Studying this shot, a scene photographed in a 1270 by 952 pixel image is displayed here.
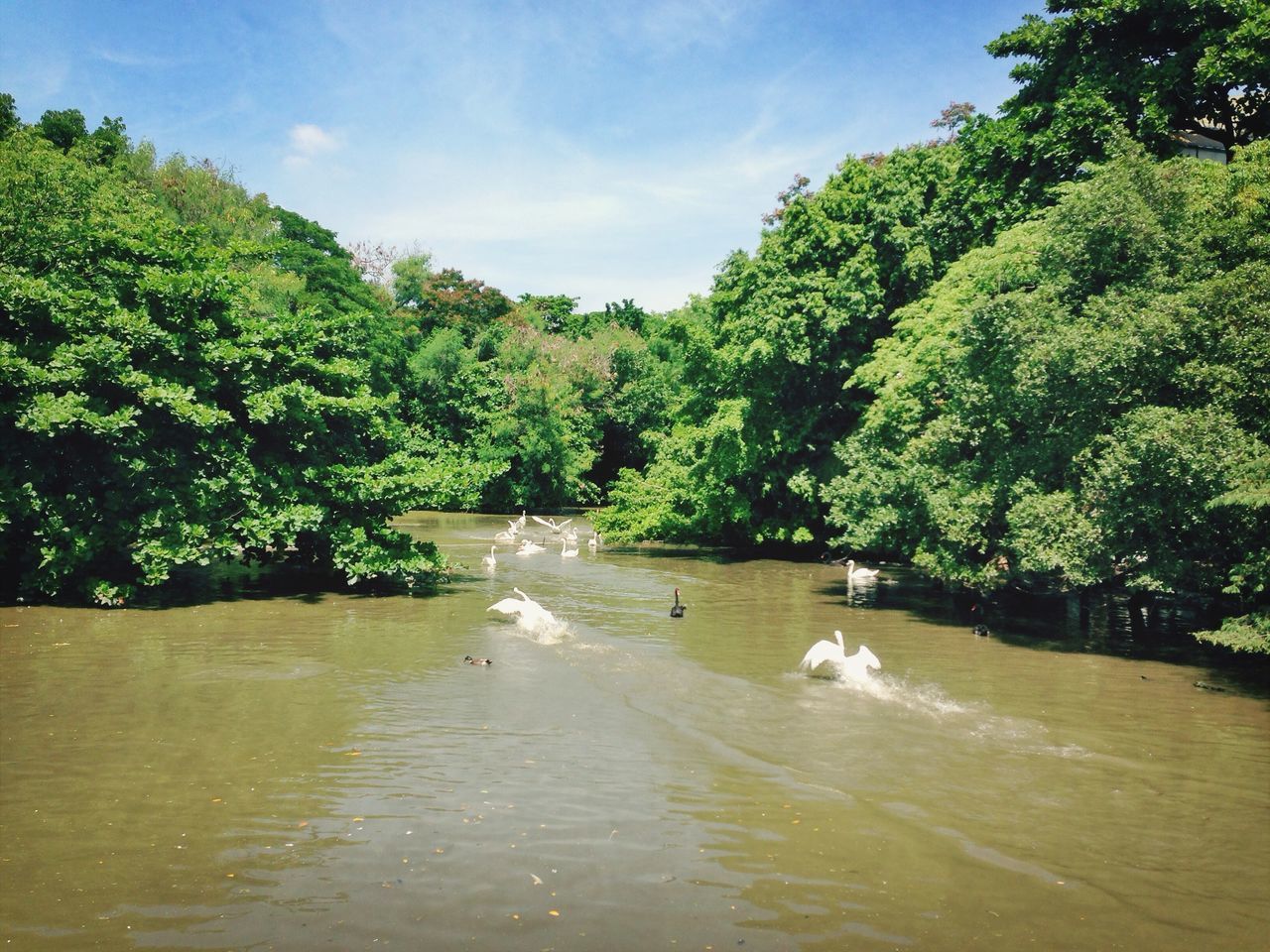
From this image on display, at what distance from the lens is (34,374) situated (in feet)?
54.5

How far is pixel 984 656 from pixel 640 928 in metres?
11.3

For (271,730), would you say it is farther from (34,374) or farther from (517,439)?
(517,439)

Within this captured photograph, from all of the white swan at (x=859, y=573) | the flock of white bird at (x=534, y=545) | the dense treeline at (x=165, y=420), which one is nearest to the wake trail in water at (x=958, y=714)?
the white swan at (x=859, y=573)

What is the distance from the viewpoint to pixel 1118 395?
49.5ft

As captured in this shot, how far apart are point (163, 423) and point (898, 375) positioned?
1649 centimetres

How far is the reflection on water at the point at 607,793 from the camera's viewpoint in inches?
255

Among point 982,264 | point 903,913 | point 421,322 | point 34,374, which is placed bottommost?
point 903,913

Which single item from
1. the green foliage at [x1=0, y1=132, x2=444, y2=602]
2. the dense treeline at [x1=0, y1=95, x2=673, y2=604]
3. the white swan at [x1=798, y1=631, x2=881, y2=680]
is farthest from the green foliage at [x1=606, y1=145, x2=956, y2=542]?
the white swan at [x1=798, y1=631, x2=881, y2=680]

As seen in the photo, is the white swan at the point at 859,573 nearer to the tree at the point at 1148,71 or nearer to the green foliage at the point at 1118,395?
the green foliage at the point at 1118,395

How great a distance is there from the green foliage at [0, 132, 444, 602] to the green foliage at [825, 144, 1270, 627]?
39.1 ft

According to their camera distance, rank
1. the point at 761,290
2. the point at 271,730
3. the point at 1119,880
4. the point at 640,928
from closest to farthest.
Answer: the point at 640,928, the point at 1119,880, the point at 271,730, the point at 761,290

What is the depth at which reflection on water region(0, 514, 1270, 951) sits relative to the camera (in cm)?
648

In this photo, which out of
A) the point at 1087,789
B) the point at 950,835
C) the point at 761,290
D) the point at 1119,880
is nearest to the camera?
the point at 1119,880

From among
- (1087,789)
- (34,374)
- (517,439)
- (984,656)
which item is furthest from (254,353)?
(517,439)
